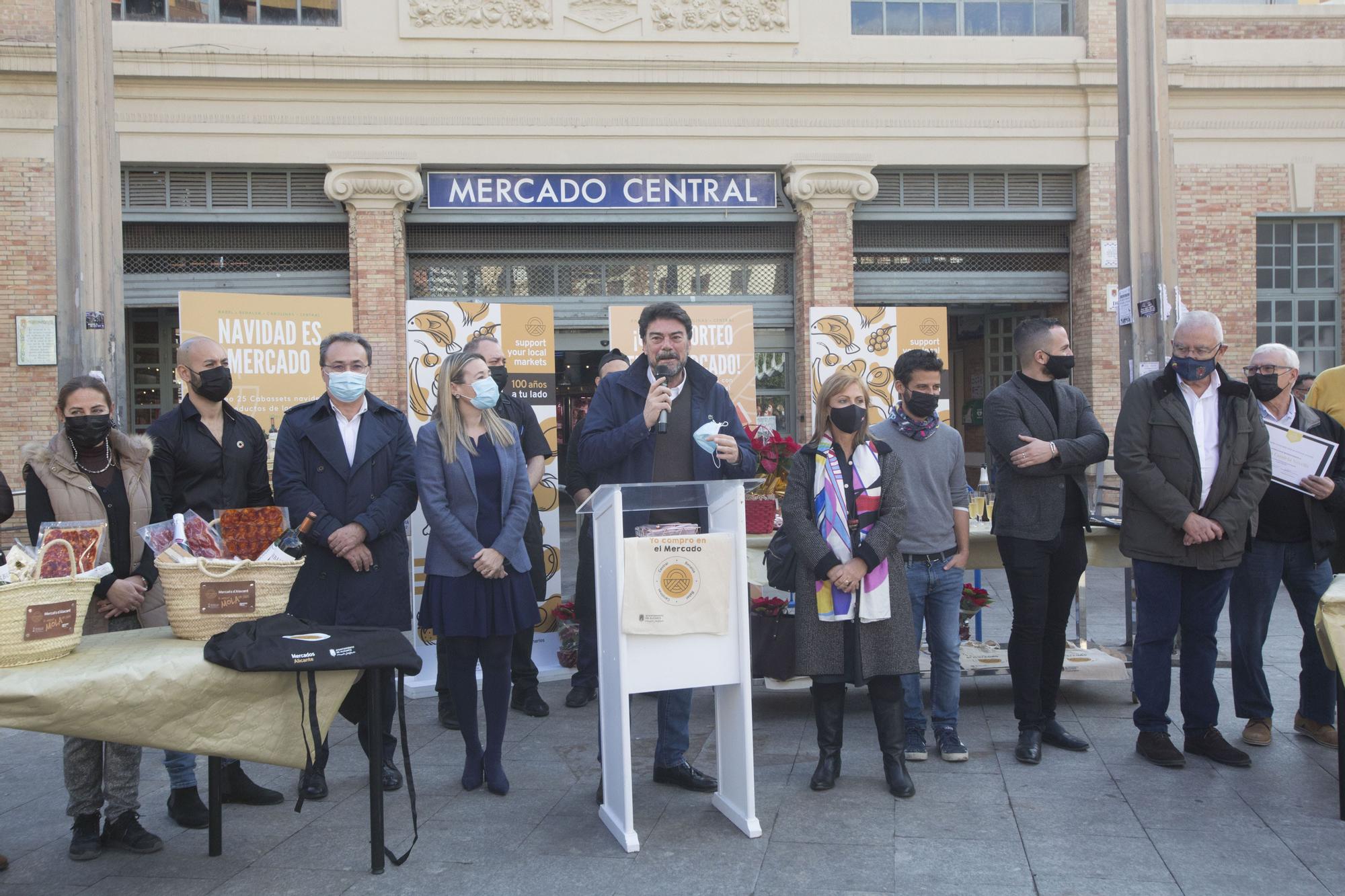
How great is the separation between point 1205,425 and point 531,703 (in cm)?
391

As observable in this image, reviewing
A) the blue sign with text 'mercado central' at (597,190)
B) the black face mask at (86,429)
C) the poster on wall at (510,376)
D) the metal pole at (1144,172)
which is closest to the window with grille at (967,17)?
the blue sign with text 'mercado central' at (597,190)

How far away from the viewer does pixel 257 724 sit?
3.73 m

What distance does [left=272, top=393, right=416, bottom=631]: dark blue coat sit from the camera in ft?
16.9

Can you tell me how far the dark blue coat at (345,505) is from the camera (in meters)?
5.14

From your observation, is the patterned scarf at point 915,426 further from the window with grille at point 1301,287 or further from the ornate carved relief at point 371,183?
the window with grille at point 1301,287

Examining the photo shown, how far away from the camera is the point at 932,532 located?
5.30 m

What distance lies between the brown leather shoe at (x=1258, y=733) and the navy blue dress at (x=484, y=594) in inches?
140

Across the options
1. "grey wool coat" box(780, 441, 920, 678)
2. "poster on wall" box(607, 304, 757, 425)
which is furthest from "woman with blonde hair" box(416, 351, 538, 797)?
"poster on wall" box(607, 304, 757, 425)

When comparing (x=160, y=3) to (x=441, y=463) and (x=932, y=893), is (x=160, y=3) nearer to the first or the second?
(x=441, y=463)

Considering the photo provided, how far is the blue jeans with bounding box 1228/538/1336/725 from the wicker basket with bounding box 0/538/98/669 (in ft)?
16.6

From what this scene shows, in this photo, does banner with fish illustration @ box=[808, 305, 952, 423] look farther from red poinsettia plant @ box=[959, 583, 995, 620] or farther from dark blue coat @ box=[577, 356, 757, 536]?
dark blue coat @ box=[577, 356, 757, 536]

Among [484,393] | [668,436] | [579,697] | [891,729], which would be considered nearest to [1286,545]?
[891,729]

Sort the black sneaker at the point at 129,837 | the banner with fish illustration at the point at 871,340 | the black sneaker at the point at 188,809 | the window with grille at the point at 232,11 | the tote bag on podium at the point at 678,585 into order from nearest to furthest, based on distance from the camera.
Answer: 1. the tote bag on podium at the point at 678,585
2. the black sneaker at the point at 129,837
3. the black sneaker at the point at 188,809
4. the banner with fish illustration at the point at 871,340
5. the window with grille at the point at 232,11

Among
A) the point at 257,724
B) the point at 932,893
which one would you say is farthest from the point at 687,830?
the point at 257,724
